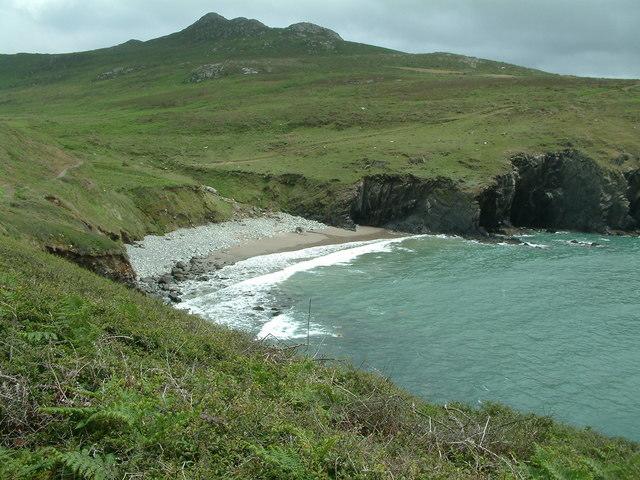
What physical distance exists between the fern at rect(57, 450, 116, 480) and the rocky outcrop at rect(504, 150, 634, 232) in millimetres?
66391

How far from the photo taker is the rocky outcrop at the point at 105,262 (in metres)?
28.4

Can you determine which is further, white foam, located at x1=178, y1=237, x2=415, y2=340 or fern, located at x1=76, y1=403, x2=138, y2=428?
white foam, located at x1=178, y1=237, x2=415, y2=340

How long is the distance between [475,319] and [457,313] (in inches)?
50.6

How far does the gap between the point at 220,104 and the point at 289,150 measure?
127 feet

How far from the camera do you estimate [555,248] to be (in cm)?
5656

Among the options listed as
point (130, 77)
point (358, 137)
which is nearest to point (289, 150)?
point (358, 137)

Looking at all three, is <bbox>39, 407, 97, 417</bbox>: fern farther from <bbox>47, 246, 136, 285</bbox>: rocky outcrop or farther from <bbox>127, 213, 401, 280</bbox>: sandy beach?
<bbox>127, 213, 401, 280</bbox>: sandy beach

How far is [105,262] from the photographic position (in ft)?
96.9

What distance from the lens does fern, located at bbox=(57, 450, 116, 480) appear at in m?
6.71

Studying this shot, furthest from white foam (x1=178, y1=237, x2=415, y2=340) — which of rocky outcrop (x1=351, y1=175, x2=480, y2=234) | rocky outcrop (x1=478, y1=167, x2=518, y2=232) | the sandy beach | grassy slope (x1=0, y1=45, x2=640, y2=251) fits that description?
rocky outcrop (x1=478, y1=167, x2=518, y2=232)

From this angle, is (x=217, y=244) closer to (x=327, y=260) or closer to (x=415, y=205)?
(x=327, y=260)

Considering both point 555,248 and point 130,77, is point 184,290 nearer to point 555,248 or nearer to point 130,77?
point 555,248

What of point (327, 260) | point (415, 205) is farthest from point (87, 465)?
point (415, 205)

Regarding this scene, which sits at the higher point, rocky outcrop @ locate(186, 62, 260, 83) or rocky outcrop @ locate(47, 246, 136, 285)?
rocky outcrop @ locate(186, 62, 260, 83)
